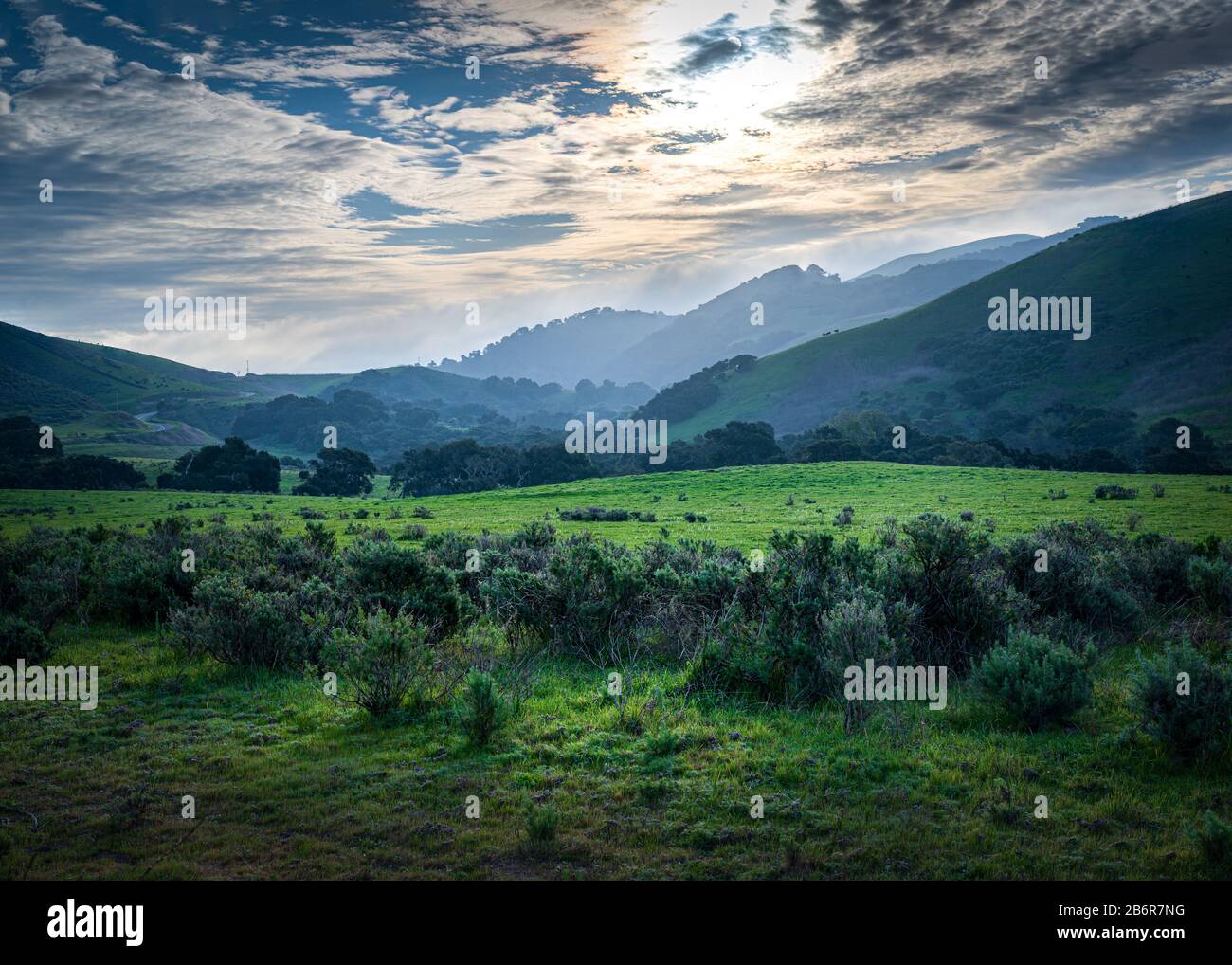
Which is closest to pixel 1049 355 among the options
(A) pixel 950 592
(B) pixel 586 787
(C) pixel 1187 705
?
(A) pixel 950 592

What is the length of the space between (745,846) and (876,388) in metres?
154

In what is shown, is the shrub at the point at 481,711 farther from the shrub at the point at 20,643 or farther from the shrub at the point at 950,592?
the shrub at the point at 20,643

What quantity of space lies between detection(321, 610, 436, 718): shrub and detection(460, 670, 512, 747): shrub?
1443mm

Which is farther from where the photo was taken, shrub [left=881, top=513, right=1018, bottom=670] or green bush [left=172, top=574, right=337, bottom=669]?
green bush [left=172, top=574, right=337, bottom=669]

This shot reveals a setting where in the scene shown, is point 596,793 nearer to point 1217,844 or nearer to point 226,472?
point 1217,844

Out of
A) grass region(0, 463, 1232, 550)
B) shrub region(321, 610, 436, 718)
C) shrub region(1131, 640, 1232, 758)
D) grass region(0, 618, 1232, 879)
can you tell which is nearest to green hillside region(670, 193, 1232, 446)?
grass region(0, 463, 1232, 550)

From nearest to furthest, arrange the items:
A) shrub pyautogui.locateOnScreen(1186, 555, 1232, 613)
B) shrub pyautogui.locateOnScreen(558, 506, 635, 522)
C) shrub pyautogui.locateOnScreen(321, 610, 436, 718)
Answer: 1. shrub pyautogui.locateOnScreen(321, 610, 436, 718)
2. shrub pyautogui.locateOnScreen(1186, 555, 1232, 613)
3. shrub pyautogui.locateOnScreen(558, 506, 635, 522)

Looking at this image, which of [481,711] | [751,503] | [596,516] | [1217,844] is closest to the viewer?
[1217,844]

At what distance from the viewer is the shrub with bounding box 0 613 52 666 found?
38.6ft

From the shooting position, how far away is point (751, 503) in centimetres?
4278

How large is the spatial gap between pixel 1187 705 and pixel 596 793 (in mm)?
6016

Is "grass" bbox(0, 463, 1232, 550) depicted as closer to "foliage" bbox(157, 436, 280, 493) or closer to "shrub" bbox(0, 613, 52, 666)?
"foliage" bbox(157, 436, 280, 493)

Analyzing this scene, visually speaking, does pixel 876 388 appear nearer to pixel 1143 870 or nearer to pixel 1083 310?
pixel 1083 310

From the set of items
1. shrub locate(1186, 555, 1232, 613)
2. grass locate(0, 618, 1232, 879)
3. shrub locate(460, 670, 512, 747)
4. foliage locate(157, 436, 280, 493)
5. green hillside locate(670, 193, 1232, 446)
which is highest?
green hillside locate(670, 193, 1232, 446)
